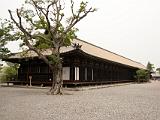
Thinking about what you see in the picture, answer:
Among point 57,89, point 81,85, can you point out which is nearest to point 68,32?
point 57,89

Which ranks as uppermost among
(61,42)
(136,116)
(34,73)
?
(61,42)

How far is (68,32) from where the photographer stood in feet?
72.3

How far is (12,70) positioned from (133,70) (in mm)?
27397

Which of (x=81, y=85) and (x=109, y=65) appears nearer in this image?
(x=81, y=85)

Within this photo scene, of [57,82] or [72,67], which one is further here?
[72,67]

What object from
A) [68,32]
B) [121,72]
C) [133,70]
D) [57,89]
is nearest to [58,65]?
[57,89]

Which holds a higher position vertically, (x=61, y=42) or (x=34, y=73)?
(x=61, y=42)

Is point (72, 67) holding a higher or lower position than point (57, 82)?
higher

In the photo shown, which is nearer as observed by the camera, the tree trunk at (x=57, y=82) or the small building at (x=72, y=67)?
the tree trunk at (x=57, y=82)

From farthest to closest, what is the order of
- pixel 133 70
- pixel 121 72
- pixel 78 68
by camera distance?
pixel 133 70 → pixel 121 72 → pixel 78 68

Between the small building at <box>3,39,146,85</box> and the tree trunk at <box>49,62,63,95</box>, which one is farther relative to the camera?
the small building at <box>3,39,146,85</box>

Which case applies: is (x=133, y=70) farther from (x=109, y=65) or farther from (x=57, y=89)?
(x=57, y=89)

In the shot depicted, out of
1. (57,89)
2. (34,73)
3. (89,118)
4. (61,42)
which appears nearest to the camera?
(89,118)

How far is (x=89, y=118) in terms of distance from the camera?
28.6ft
